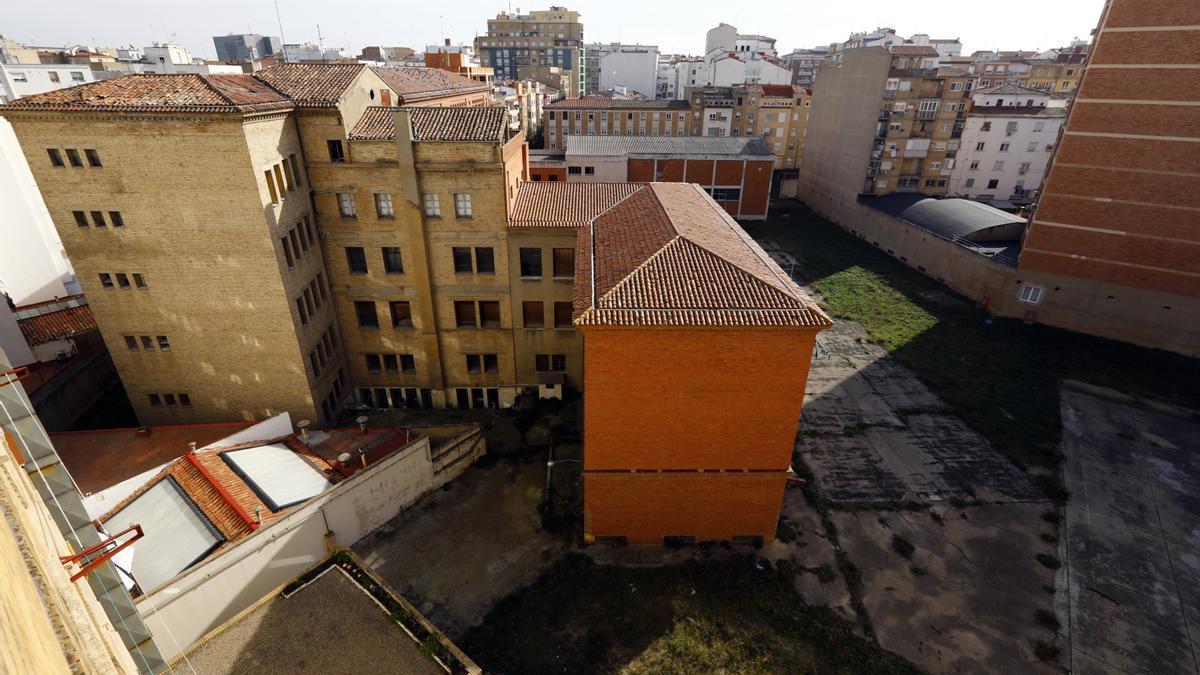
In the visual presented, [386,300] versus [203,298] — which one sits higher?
[203,298]

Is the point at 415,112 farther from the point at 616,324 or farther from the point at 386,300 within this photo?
the point at 616,324

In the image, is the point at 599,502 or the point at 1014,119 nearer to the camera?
the point at 599,502

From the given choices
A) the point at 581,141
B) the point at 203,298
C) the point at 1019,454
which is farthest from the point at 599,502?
the point at 581,141

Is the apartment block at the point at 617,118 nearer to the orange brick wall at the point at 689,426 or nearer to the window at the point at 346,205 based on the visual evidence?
the window at the point at 346,205

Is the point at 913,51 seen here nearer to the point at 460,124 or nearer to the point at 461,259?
the point at 460,124

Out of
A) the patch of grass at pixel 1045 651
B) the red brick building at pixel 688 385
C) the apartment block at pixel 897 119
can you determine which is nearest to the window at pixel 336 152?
the red brick building at pixel 688 385

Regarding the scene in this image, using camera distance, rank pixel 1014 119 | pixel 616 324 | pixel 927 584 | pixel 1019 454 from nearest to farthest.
→ pixel 616 324 → pixel 927 584 → pixel 1019 454 → pixel 1014 119

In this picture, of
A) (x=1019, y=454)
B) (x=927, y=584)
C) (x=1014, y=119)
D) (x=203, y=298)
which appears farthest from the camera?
(x=1014, y=119)

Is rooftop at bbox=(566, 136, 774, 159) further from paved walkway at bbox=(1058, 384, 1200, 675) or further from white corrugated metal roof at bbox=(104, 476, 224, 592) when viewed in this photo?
white corrugated metal roof at bbox=(104, 476, 224, 592)
